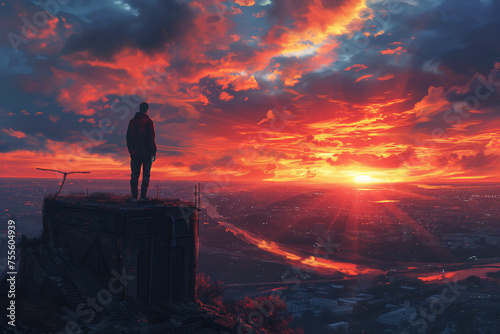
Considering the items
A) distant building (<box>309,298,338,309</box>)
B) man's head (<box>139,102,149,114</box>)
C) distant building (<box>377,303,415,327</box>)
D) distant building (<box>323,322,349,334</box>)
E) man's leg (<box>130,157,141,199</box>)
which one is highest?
man's head (<box>139,102,149,114</box>)

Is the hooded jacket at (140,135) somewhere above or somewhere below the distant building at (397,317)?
above

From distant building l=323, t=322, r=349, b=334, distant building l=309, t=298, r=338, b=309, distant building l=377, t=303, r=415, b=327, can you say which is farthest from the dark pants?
distant building l=377, t=303, r=415, b=327

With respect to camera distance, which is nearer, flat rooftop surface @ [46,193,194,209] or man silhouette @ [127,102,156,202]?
flat rooftop surface @ [46,193,194,209]

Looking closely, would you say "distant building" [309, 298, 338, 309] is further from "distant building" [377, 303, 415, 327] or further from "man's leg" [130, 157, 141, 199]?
"man's leg" [130, 157, 141, 199]

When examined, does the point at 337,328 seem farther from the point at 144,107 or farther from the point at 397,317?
the point at 144,107

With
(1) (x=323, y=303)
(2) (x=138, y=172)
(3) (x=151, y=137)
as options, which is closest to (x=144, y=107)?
(3) (x=151, y=137)

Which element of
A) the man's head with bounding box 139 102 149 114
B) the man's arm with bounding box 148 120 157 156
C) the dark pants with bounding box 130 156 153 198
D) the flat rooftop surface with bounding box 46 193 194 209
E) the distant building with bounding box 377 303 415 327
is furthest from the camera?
the distant building with bounding box 377 303 415 327

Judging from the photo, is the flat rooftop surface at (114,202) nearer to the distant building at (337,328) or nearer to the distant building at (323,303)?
the distant building at (337,328)

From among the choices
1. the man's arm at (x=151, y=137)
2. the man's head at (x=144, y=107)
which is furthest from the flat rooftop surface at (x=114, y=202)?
the man's head at (x=144, y=107)

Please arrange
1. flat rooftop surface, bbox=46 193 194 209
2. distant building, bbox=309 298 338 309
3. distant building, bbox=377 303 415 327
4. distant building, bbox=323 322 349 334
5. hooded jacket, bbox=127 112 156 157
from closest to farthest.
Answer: flat rooftop surface, bbox=46 193 194 209
hooded jacket, bbox=127 112 156 157
distant building, bbox=323 322 349 334
distant building, bbox=377 303 415 327
distant building, bbox=309 298 338 309
